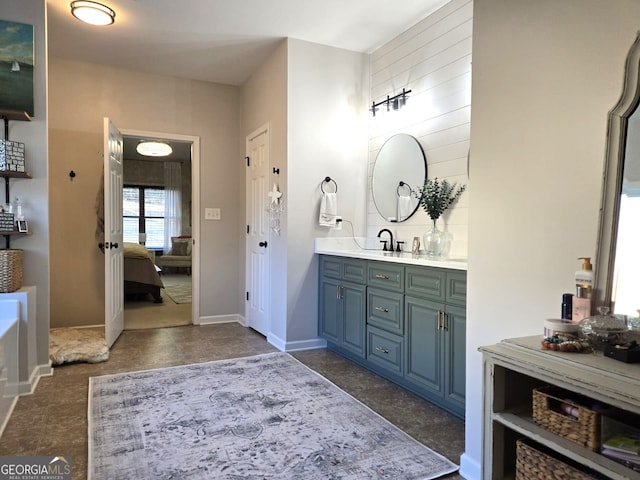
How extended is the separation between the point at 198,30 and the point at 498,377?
3534mm

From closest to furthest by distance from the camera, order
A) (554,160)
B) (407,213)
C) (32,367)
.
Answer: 1. (554,160)
2. (32,367)
3. (407,213)

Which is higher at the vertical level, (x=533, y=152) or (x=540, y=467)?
(x=533, y=152)

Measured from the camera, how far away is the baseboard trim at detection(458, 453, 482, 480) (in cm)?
182

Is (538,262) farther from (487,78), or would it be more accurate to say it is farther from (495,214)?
(487,78)

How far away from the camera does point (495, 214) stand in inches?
68.6

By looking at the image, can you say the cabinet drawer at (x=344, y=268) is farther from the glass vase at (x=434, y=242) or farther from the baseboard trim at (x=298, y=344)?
the baseboard trim at (x=298, y=344)

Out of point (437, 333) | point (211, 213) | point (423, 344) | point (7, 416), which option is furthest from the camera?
point (211, 213)

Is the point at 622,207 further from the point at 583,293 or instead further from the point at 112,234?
the point at 112,234

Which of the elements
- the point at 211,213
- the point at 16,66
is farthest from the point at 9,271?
the point at 211,213

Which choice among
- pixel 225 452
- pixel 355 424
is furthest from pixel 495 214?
pixel 225 452

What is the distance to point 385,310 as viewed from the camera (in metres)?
2.99

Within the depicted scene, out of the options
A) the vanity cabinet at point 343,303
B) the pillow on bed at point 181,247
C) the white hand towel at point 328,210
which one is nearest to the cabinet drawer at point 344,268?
the vanity cabinet at point 343,303

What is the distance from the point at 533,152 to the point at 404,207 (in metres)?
2.00

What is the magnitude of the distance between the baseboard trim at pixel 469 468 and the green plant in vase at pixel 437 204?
56.2 inches
